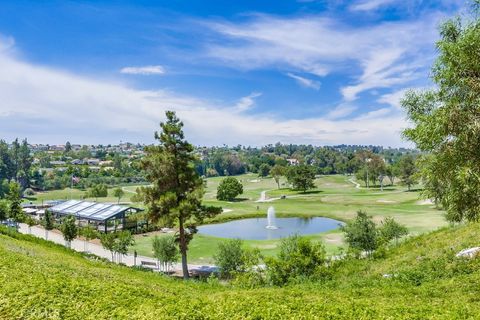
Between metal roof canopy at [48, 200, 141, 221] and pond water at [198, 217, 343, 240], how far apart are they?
48.1 feet

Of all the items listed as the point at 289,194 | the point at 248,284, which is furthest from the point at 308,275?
the point at 289,194

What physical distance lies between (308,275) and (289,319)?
12.1m

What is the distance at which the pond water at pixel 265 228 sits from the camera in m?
58.9

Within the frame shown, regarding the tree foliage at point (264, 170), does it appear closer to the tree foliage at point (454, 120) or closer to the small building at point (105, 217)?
the small building at point (105, 217)

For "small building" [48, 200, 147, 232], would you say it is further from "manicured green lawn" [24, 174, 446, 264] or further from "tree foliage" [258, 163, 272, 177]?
"tree foliage" [258, 163, 272, 177]

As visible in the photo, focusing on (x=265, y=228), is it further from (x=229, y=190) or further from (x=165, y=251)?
(x=229, y=190)

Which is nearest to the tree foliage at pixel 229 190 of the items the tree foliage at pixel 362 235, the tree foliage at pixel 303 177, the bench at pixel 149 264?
the tree foliage at pixel 303 177

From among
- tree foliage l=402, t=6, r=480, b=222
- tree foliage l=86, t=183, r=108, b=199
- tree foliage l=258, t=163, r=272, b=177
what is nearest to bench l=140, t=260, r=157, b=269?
tree foliage l=402, t=6, r=480, b=222

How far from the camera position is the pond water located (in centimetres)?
5888

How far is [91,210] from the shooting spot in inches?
2388

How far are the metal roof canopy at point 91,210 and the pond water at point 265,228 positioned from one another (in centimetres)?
1467

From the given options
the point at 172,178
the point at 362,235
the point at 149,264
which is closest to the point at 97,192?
the point at 149,264

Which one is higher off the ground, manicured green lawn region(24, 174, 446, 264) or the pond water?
manicured green lawn region(24, 174, 446, 264)

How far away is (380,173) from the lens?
12962 cm
